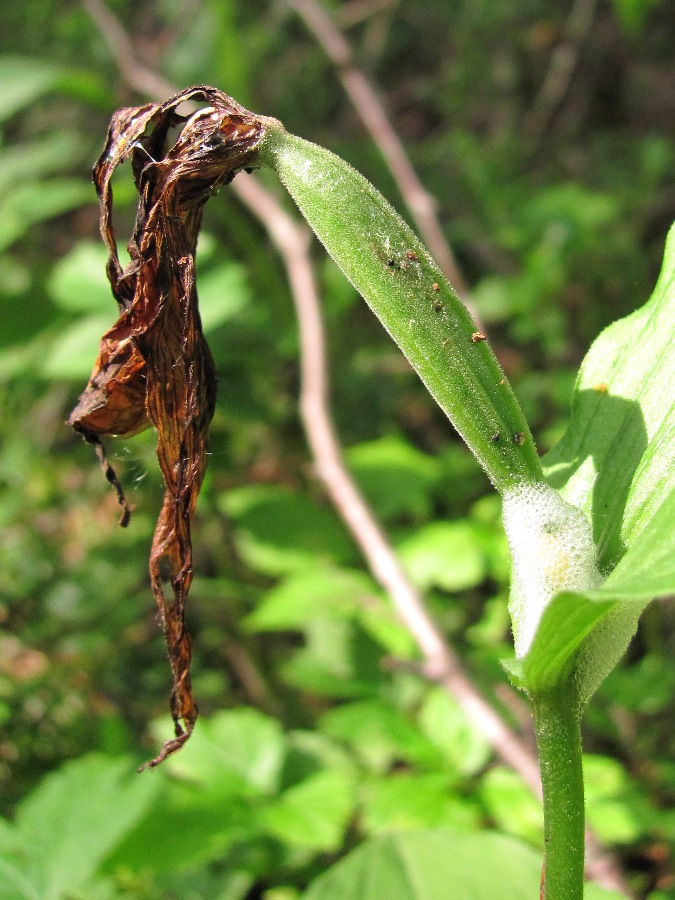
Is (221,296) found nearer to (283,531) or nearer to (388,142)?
(283,531)

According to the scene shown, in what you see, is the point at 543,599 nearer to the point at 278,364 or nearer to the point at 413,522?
the point at 413,522

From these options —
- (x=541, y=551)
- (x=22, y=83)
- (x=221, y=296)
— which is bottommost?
(x=541, y=551)

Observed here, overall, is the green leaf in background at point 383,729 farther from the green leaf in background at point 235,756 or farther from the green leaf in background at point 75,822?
the green leaf in background at point 75,822

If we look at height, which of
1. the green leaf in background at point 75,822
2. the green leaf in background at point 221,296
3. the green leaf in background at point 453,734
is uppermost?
the green leaf in background at point 221,296

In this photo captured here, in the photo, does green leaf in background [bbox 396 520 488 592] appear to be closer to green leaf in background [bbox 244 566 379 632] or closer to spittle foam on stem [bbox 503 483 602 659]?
green leaf in background [bbox 244 566 379 632]

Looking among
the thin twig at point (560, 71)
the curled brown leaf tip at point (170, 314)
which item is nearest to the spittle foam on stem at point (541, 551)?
the curled brown leaf tip at point (170, 314)

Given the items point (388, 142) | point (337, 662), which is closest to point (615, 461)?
point (337, 662)
